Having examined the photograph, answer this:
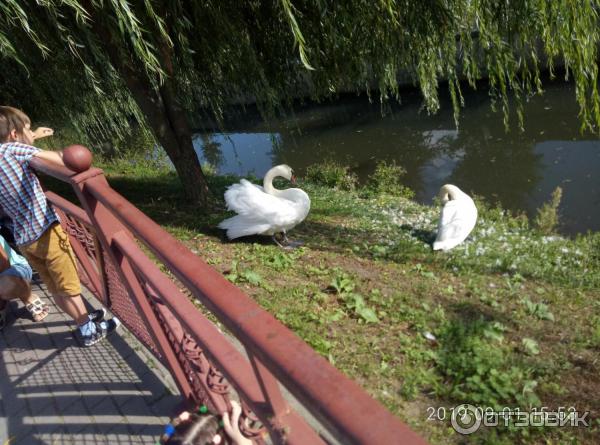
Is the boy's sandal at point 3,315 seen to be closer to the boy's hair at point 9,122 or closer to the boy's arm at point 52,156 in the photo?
the boy's hair at point 9,122

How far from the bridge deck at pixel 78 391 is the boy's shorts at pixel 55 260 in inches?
18.1

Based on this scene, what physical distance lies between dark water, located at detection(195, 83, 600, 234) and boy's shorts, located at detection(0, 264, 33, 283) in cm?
321

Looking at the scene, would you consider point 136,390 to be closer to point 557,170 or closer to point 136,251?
point 136,251

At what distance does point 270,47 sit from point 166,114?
1.54 metres

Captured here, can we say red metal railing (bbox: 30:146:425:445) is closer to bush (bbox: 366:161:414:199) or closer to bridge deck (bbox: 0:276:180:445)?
bridge deck (bbox: 0:276:180:445)

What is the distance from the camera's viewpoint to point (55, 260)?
8.73ft

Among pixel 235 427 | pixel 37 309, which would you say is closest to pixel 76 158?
pixel 235 427

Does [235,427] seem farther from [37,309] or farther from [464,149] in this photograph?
[464,149]

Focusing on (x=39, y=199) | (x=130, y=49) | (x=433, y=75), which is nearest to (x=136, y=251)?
(x=39, y=199)

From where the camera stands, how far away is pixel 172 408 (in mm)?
2264

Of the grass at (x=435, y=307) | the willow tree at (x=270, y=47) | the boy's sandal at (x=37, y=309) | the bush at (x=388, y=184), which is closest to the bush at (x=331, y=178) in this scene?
the bush at (x=388, y=184)

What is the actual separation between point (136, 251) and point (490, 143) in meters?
11.6

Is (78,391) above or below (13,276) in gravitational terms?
below

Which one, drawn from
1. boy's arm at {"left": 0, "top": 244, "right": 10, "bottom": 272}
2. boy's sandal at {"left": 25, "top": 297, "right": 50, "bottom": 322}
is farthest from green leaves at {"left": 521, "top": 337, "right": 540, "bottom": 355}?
boy's arm at {"left": 0, "top": 244, "right": 10, "bottom": 272}
